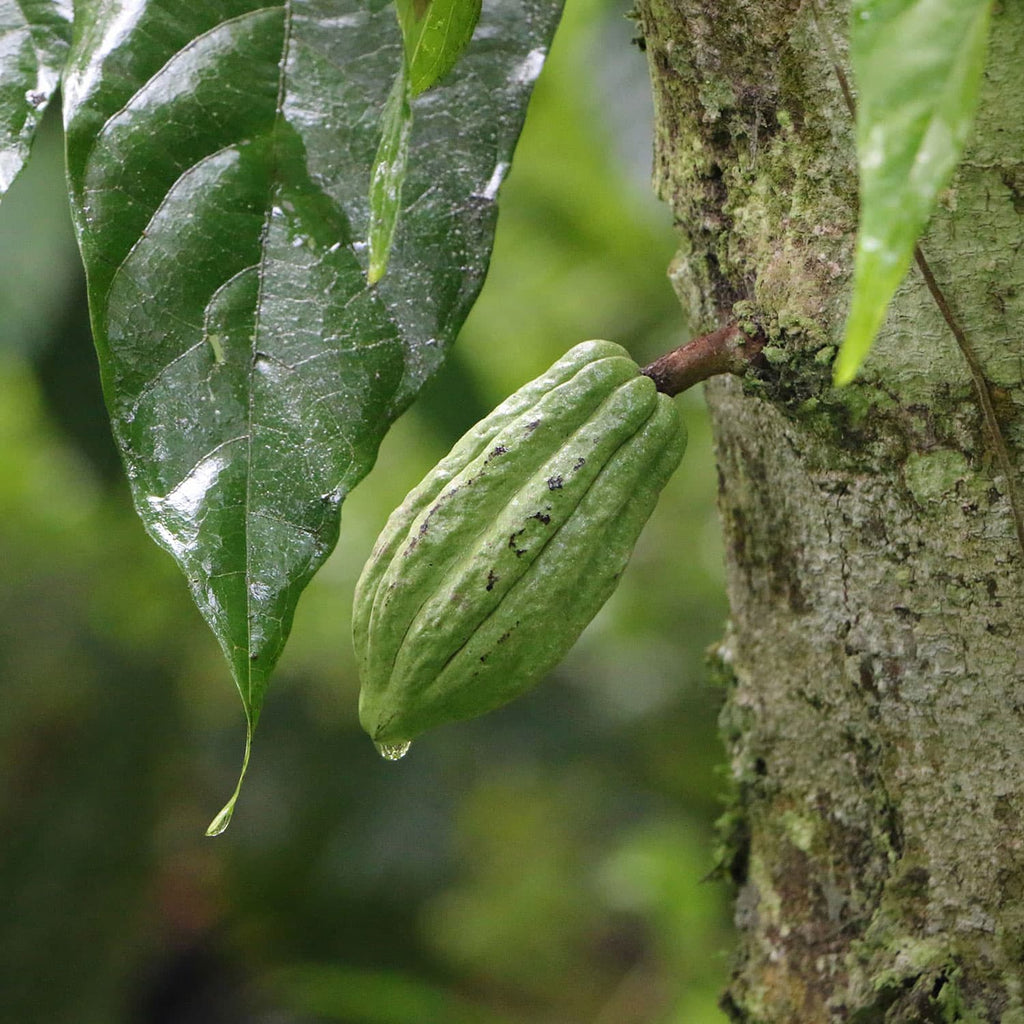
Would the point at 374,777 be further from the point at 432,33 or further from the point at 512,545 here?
the point at 432,33

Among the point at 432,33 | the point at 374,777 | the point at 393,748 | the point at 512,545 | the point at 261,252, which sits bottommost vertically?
the point at 374,777

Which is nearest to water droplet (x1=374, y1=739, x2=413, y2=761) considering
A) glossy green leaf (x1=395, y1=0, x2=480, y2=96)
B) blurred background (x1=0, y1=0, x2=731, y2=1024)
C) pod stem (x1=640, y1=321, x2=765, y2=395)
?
pod stem (x1=640, y1=321, x2=765, y2=395)

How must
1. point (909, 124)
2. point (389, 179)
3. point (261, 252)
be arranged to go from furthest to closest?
point (261, 252) → point (389, 179) → point (909, 124)

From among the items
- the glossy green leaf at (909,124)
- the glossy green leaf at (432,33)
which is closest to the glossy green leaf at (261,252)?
the glossy green leaf at (432,33)

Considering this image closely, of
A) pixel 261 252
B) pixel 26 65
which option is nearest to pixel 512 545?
pixel 261 252

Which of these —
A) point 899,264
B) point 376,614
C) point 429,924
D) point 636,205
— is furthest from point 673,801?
point 899,264

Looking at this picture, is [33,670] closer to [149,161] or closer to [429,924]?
[429,924]

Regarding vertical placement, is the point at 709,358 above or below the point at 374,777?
above
